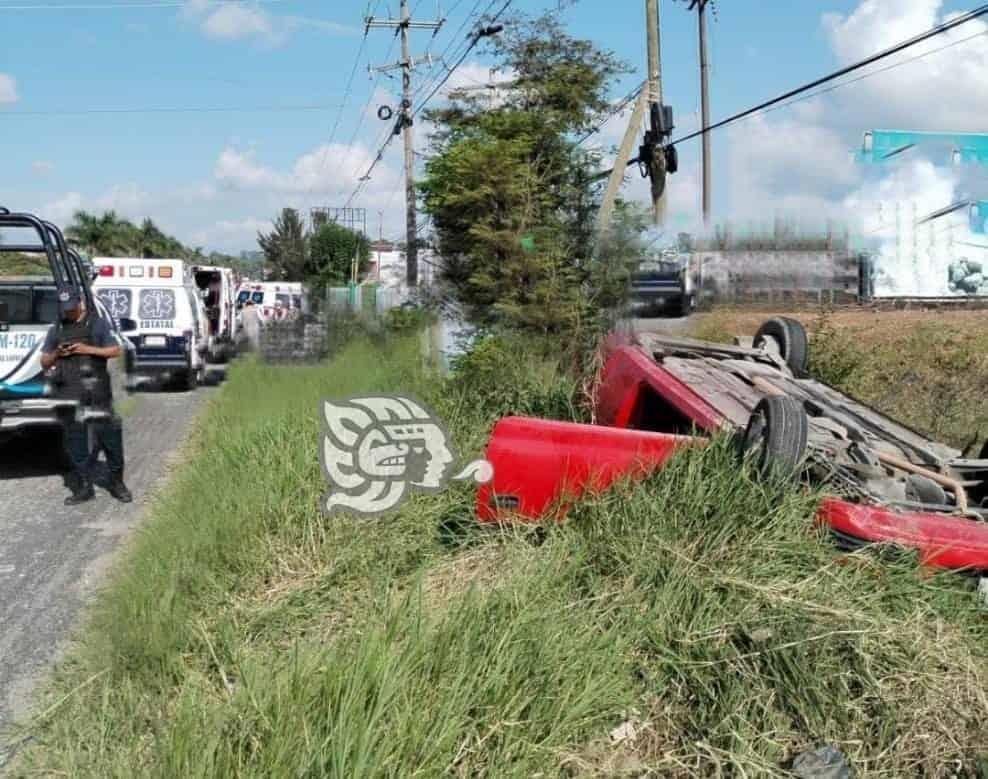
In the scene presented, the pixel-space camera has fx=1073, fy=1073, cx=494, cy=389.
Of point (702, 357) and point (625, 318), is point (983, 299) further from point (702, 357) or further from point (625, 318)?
point (702, 357)

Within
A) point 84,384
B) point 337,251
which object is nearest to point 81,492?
point 84,384

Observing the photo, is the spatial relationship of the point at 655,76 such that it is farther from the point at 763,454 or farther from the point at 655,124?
the point at 763,454

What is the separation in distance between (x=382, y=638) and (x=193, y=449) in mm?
8157

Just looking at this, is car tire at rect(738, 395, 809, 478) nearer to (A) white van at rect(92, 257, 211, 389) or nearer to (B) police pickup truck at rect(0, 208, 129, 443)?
(B) police pickup truck at rect(0, 208, 129, 443)

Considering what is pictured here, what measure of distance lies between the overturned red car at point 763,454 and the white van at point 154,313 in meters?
13.1

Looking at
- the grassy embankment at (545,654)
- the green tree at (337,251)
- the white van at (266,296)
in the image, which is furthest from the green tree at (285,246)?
the grassy embankment at (545,654)

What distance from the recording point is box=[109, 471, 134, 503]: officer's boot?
29.2 ft

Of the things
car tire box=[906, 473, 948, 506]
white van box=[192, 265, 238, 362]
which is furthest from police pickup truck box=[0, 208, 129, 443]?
white van box=[192, 265, 238, 362]

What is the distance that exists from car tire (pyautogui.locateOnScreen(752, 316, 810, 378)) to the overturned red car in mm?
1194

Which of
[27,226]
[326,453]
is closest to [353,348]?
[27,226]

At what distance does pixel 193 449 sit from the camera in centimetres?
1128

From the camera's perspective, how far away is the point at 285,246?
76.6m

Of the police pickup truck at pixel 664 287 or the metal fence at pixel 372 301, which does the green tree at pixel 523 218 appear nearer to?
the police pickup truck at pixel 664 287

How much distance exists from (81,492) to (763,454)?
6.17 meters
